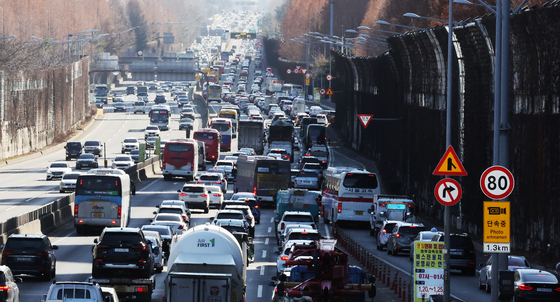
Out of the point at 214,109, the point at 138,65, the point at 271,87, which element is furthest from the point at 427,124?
the point at 271,87

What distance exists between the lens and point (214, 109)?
144 m

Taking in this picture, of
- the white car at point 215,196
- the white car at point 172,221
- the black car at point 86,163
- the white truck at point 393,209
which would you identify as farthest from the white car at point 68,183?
the white truck at point 393,209

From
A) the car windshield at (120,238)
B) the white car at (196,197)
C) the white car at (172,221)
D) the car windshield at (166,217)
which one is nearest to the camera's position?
the car windshield at (120,238)

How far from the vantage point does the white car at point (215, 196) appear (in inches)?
2148

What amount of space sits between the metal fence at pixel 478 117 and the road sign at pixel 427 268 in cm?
1248

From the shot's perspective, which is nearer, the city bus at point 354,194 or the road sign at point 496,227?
the road sign at point 496,227

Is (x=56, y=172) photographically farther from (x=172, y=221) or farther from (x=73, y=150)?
(x=172, y=221)

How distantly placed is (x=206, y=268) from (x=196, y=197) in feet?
101

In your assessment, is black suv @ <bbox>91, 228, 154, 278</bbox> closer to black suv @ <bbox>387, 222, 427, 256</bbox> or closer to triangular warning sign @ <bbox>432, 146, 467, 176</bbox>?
triangular warning sign @ <bbox>432, 146, 467, 176</bbox>

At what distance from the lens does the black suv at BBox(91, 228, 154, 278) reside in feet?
81.9

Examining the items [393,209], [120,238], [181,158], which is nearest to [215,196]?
[181,158]

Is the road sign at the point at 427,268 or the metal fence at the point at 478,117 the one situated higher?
the metal fence at the point at 478,117

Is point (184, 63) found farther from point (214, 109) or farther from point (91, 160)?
point (91, 160)

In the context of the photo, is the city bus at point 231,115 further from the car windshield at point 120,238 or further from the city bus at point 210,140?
the car windshield at point 120,238
